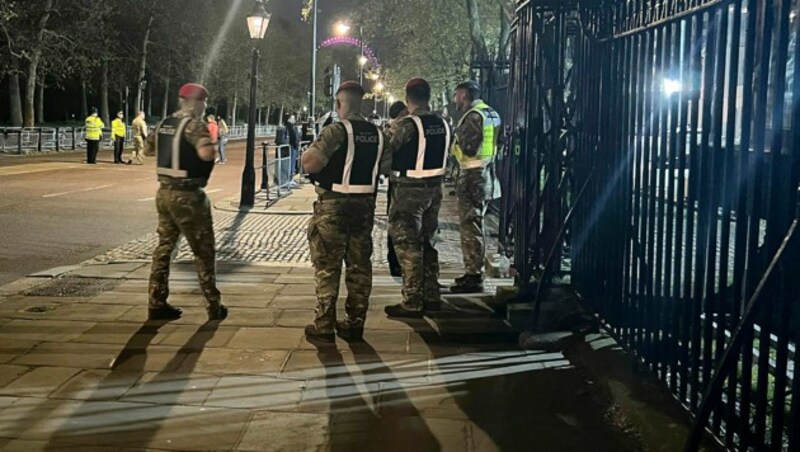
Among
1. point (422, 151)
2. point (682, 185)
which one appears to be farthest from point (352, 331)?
point (682, 185)

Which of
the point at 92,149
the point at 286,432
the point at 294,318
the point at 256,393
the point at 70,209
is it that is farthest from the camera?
the point at 92,149

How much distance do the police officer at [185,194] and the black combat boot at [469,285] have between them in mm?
2244

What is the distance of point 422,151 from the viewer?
22.8 feet

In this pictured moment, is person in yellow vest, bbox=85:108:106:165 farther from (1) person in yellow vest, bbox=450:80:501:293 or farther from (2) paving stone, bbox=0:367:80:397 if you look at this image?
(2) paving stone, bbox=0:367:80:397

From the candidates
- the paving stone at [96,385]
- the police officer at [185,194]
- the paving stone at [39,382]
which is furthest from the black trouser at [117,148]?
the paving stone at [96,385]

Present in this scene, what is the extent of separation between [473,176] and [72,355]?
3.88 metres

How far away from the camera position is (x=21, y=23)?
38.3 meters

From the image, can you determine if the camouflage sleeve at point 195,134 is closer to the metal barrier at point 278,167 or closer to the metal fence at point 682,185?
the metal fence at point 682,185

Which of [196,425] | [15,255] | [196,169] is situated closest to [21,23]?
[15,255]

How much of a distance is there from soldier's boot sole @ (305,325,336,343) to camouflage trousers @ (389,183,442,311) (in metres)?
0.96

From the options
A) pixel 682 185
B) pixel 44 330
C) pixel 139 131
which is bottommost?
pixel 44 330

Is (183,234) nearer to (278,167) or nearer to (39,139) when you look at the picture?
(278,167)

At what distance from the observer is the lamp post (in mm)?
15617

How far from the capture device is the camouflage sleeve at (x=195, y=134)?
6414 mm
